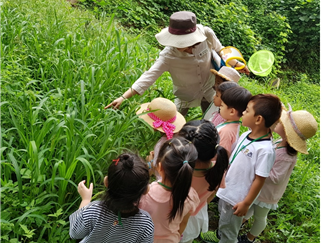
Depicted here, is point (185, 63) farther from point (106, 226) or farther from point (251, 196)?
point (106, 226)

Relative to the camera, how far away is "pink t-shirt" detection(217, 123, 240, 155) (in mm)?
2279

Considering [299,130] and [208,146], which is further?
[299,130]

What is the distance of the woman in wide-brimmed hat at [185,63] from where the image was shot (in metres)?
2.46

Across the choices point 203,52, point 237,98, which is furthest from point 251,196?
point 203,52

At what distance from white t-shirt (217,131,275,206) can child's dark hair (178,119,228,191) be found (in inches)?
11.1

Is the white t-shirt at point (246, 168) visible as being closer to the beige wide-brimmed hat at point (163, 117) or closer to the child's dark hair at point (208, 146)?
the child's dark hair at point (208, 146)

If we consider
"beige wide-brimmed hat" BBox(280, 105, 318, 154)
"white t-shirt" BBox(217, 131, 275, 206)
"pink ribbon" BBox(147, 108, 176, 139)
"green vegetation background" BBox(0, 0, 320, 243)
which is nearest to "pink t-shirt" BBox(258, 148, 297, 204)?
"beige wide-brimmed hat" BBox(280, 105, 318, 154)

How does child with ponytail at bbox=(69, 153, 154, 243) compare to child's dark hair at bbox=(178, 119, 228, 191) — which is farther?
child's dark hair at bbox=(178, 119, 228, 191)

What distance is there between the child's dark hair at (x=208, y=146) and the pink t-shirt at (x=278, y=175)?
0.57m

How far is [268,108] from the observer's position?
207cm

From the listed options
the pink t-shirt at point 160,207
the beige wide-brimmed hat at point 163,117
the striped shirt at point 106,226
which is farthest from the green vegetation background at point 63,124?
the pink t-shirt at point 160,207

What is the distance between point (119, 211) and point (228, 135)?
1127 mm

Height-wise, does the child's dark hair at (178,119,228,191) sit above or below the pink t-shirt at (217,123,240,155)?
above

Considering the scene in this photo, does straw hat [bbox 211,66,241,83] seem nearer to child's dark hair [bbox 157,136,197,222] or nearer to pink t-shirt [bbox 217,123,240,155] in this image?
pink t-shirt [bbox 217,123,240,155]
